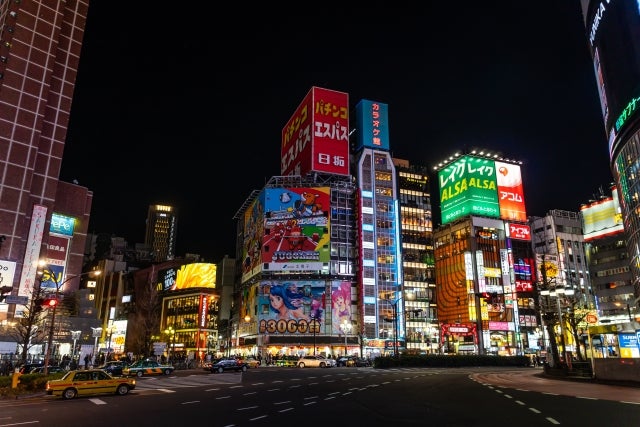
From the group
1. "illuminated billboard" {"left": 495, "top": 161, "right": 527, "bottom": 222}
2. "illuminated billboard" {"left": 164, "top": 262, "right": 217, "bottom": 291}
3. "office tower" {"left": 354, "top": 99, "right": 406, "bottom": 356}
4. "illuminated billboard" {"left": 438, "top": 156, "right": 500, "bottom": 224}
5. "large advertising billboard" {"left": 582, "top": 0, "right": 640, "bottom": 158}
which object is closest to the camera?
"large advertising billboard" {"left": 582, "top": 0, "right": 640, "bottom": 158}

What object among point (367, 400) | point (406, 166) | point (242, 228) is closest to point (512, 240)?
point (406, 166)

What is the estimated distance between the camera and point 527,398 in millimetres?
21672

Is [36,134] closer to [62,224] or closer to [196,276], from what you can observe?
[62,224]

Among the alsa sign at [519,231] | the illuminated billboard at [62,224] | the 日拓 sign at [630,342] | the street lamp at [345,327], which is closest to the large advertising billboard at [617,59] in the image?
the 日拓 sign at [630,342]

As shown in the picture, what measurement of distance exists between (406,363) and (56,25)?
76.3 metres

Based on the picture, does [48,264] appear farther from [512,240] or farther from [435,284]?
[512,240]

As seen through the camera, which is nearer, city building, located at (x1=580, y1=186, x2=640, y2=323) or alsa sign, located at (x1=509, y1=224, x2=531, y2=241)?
city building, located at (x1=580, y1=186, x2=640, y2=323)

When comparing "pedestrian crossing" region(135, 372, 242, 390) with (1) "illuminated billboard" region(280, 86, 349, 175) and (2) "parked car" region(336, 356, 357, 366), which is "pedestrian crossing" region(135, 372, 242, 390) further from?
(1) "illuminated billboard" region(280, 86, 349, 175)

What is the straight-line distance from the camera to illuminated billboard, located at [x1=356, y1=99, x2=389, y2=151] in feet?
370

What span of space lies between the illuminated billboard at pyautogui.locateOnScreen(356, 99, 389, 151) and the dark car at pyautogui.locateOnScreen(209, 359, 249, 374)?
234 feet

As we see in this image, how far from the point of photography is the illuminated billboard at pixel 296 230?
98562mm

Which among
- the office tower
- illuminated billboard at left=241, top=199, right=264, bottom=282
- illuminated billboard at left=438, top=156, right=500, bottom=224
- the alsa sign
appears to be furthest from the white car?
the alsa sign

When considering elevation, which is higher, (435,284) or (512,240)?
(512,240)

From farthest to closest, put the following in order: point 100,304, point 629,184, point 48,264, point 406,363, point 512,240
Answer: point 100,304, point 512,240, point 48,264, point 629,184, point 406,363
